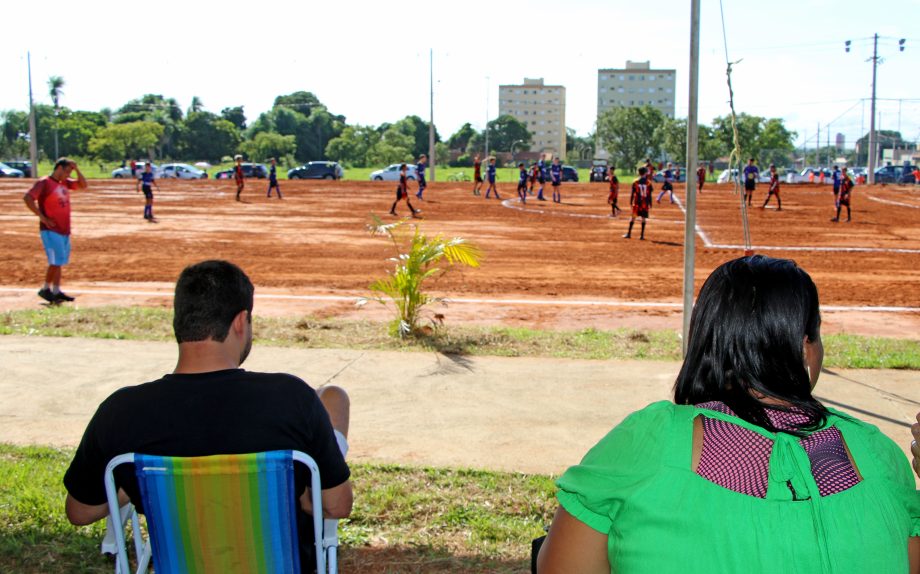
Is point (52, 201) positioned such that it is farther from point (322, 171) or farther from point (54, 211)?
point (322, 171)

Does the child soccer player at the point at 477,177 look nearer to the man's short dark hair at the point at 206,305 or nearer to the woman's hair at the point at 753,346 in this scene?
the man's short dark hair at the point at 206,305

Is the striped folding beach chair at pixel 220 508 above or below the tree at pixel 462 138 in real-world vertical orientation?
below

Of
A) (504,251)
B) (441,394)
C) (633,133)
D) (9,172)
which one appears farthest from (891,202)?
(633,133)

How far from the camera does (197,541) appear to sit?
2.79m

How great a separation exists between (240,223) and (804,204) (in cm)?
2311

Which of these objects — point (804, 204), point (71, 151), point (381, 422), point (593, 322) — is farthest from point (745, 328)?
point (71, 151)

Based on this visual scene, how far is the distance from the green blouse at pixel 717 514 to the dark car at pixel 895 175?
69.5 meters

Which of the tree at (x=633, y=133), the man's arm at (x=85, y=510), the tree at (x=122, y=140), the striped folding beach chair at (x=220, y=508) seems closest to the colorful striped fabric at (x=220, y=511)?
the striped folding beach chair at (x=220, y=508)

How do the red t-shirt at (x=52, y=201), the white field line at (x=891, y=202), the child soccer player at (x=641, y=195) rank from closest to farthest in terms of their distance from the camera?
1. the red t-shirt at (x=52, y=201)
2. the child soccer player at (x=641, y=195)
3. the white field line at (x=891, y=202)

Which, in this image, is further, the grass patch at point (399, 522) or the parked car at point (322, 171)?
the parked car at point (322, 171)

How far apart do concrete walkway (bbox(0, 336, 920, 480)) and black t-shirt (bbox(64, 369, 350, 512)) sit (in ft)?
8.96

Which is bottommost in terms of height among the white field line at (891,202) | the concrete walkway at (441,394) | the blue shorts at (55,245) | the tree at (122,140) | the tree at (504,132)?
the concrete walkway at (441,394)

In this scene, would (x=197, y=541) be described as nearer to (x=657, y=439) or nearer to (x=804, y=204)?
(x=657, y=439)

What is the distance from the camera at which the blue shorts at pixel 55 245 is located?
38.5 ft
